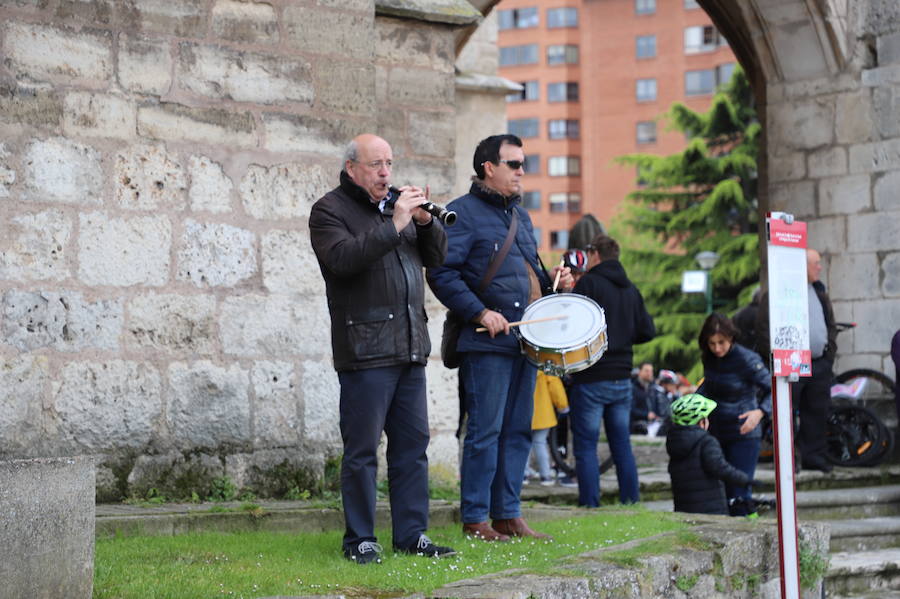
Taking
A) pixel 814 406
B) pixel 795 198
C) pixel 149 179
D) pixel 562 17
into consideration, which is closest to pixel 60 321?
pixel 149 179

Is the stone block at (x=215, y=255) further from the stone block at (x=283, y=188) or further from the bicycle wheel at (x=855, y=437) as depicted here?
the bicycle wheel at (x=855, y=437)

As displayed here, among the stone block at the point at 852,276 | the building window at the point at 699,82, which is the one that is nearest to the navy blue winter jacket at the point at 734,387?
the stone block at the point at 852,276

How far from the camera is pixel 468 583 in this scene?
494 centimetres

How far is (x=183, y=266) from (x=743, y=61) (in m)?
8.06

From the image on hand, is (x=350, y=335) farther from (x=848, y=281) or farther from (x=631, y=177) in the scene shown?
(x=631, y=177)

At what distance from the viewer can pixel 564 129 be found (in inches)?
2908

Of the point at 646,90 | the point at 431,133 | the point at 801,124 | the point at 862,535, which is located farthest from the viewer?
the point at 646,90

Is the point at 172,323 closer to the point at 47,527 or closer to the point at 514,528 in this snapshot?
the point at 514,528

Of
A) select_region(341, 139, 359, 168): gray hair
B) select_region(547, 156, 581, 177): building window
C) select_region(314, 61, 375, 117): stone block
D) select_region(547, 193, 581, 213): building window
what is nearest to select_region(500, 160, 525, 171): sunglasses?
select_region(341, 139, 359, 168): gray hair

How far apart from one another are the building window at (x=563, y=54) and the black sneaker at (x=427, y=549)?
69063mm

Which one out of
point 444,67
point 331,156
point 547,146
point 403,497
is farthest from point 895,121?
point 547,146

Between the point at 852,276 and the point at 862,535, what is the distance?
3.47m

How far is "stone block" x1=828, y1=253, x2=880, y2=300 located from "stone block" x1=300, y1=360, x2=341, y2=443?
619cm

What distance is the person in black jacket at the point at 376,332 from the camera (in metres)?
5.56
